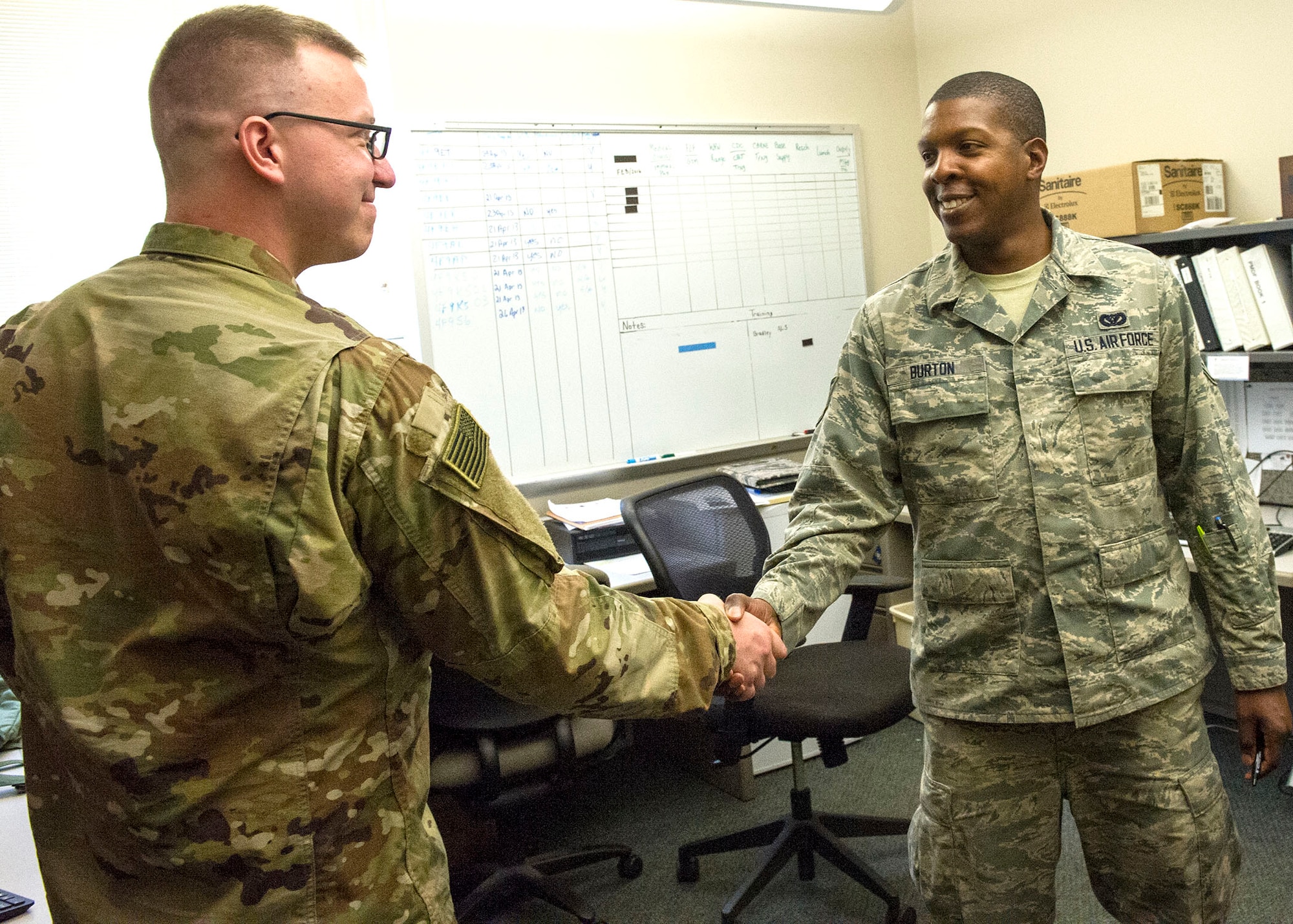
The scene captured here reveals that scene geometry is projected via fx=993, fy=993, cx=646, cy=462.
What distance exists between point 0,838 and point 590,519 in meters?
1.70

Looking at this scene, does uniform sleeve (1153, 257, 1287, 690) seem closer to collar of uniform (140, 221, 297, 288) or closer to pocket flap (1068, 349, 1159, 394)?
pocket flap (1068, 349, 1159, 394)

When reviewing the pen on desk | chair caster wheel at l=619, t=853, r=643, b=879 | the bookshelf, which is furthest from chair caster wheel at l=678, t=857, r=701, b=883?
the bookshelf

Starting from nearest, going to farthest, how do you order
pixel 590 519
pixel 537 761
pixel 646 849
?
pixel 537 761
pixel 646 849
pixel 590 519

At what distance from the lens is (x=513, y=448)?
312 cm

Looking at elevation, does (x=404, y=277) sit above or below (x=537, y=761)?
above

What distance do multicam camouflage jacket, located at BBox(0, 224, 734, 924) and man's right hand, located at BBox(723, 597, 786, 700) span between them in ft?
1.54

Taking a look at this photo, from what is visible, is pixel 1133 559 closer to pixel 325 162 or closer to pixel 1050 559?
pixel 1050 559

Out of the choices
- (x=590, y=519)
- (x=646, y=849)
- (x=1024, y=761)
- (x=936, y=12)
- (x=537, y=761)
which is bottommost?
(x=646, y=849)

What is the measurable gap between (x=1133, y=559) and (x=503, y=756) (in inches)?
55.4

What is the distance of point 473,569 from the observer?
983 millimetres

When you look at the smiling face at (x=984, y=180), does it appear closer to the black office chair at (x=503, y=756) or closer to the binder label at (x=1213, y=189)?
the black office chair at (x=503, y=756)

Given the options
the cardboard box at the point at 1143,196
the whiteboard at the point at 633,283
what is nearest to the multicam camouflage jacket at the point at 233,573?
the whiteboard at the point at 633,283

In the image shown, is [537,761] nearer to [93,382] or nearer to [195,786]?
[195,786]

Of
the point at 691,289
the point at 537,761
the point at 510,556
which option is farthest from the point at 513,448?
the point at 510,556
